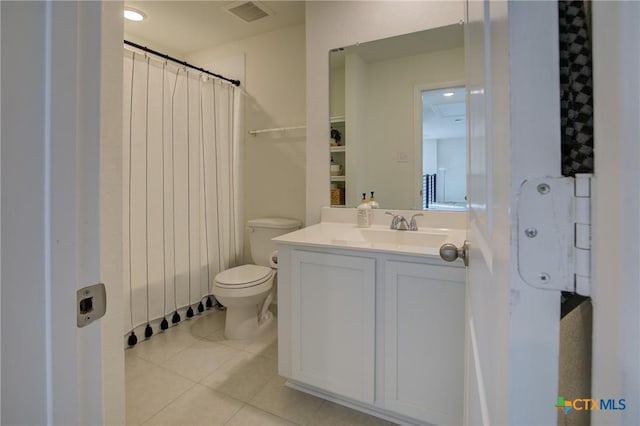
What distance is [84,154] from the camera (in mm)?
451

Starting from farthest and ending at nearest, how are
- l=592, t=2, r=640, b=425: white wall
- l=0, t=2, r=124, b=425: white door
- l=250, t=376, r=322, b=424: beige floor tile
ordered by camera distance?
l=250, t=376, r=322, b=424: beige floor tile < l=0, t=2, r=124, b=425: white door < l=592, t=2, r=640, b=425: white wall

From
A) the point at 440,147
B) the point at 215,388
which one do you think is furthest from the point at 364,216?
the point at 215,388

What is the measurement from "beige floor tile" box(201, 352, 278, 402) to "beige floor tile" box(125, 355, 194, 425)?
0.49 feet

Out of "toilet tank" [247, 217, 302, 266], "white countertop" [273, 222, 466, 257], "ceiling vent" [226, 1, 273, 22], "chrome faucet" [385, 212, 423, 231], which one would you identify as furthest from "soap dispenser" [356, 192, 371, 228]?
"ceiling vent" [226, 1, 273, 22]

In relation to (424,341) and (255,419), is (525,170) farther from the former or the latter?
(255,419)

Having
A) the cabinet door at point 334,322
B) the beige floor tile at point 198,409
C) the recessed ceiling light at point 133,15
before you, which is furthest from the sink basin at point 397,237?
the recessed ceiling light at point 133,15

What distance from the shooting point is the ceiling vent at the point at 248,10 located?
218 centimetres

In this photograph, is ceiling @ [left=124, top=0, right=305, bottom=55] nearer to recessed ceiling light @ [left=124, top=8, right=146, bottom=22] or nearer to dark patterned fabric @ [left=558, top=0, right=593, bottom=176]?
recessed ceiling light @ [left=124, top=8, right=146, bottom=22]

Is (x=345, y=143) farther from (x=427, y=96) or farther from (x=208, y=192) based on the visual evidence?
(x=208, y=192)

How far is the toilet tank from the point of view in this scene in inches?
94.8

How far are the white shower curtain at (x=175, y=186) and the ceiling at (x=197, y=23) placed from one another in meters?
0.42

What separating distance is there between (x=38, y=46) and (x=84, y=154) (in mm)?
138

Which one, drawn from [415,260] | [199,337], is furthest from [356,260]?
[199,337]

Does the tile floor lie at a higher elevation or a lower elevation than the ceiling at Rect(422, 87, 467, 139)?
lower
